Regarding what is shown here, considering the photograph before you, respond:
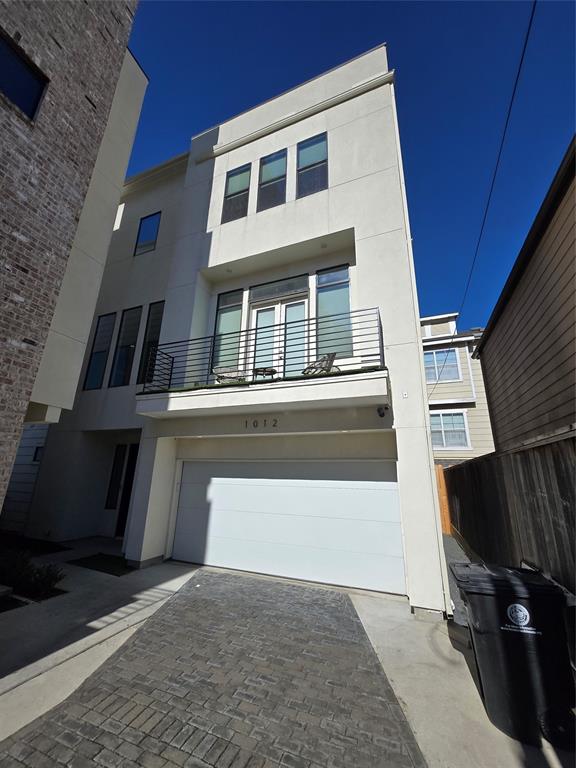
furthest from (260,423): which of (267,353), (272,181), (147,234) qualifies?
(147,234)

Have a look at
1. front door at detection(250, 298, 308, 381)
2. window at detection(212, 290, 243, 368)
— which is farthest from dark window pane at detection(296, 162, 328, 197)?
window at detection(212, 290, 243, 368)

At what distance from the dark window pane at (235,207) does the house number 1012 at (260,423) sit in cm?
553

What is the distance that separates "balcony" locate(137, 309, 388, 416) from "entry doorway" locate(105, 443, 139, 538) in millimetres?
2902

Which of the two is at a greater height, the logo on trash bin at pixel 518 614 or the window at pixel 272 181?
the window at pixel 272 181

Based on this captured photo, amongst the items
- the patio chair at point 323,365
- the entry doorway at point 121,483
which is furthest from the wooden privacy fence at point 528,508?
the entry doorway at point 121,483

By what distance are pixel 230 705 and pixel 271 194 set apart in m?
9.51

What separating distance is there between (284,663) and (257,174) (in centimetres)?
1018

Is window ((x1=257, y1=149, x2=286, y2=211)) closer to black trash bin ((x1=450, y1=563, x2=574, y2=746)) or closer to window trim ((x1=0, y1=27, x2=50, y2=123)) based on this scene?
window trim ((x1=0, y1=27, x2=50, y2=123))

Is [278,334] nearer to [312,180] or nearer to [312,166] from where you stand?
[312,180]

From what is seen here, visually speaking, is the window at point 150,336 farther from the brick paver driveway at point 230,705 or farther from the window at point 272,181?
the brick paver driveway at point 230,705

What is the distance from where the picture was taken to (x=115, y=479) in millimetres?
9281

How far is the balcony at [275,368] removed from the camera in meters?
5.47

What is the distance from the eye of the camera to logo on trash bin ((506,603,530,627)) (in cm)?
272

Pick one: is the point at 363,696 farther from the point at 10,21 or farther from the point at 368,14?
the point at 368,14
